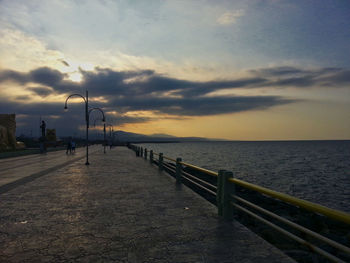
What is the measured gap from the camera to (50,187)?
1139cm

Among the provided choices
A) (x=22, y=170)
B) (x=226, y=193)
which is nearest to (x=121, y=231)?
(x=226, y=193)

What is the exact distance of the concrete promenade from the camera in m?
4.52

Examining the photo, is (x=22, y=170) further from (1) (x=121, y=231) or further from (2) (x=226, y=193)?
(2) (x=226, y=193)

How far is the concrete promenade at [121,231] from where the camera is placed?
178 inches

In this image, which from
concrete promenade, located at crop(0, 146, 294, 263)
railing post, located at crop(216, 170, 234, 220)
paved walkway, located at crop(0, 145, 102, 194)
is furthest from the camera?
paved walkway, located at crop(0, 145, 102, 194)

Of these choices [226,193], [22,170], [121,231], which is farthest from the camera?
[22,170]

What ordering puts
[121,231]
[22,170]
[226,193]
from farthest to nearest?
[22,170] → [226,193] → [121,231]

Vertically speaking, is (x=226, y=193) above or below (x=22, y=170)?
above

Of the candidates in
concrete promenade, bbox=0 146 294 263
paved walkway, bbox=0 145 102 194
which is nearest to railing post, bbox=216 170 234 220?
concrete promenade, bbox=0 146 294 263

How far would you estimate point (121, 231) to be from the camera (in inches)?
226

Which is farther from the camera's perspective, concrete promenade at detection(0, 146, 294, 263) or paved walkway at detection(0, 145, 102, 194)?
paved walkway at detection(0, 145, 102, 194)

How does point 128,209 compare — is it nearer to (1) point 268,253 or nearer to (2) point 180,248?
(2) point 180,248

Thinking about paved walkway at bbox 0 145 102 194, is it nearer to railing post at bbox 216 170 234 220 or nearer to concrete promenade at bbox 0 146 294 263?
concrete promenade at bbox 0 146 294 263

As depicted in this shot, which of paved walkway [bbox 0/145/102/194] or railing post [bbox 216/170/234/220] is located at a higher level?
railing post [bbox 216/170/234/220]
